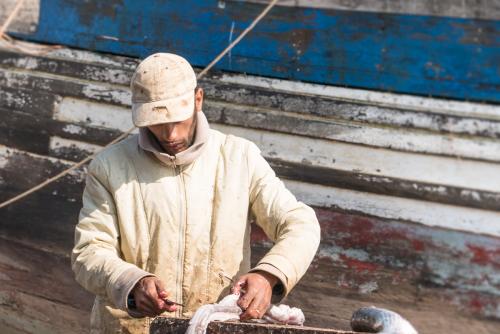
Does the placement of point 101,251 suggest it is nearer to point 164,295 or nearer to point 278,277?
point 164,295

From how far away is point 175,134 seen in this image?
2727mm

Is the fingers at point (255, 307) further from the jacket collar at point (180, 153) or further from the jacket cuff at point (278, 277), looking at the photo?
the jacket collar at point (180, 153)

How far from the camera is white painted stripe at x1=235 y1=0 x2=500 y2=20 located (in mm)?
4551

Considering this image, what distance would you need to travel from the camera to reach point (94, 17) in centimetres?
549

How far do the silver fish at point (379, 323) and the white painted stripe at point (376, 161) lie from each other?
2380mm

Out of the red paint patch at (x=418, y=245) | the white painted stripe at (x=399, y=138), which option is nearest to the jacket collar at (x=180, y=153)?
the white painted stripe at (x=399, y=138)

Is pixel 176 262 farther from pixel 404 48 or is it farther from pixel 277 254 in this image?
pixel 404 48

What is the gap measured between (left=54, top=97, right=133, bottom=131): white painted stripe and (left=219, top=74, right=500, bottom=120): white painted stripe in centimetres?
78

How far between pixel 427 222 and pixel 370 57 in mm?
1041

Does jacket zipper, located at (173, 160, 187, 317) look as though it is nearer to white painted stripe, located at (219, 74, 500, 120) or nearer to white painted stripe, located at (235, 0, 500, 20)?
white painted stripe, located at (219, 74, 500, 120)

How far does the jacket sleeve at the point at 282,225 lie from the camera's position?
2646 mm

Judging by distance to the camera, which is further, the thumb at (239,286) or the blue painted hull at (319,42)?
the blue painted hull at (319,42)

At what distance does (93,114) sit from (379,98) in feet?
6.53

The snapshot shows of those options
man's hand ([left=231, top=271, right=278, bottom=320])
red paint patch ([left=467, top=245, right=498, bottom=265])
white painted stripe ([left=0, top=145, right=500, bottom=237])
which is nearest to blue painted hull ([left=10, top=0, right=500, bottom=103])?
white painted stripe ([left=0, top=145, right=500, bottom=237])
